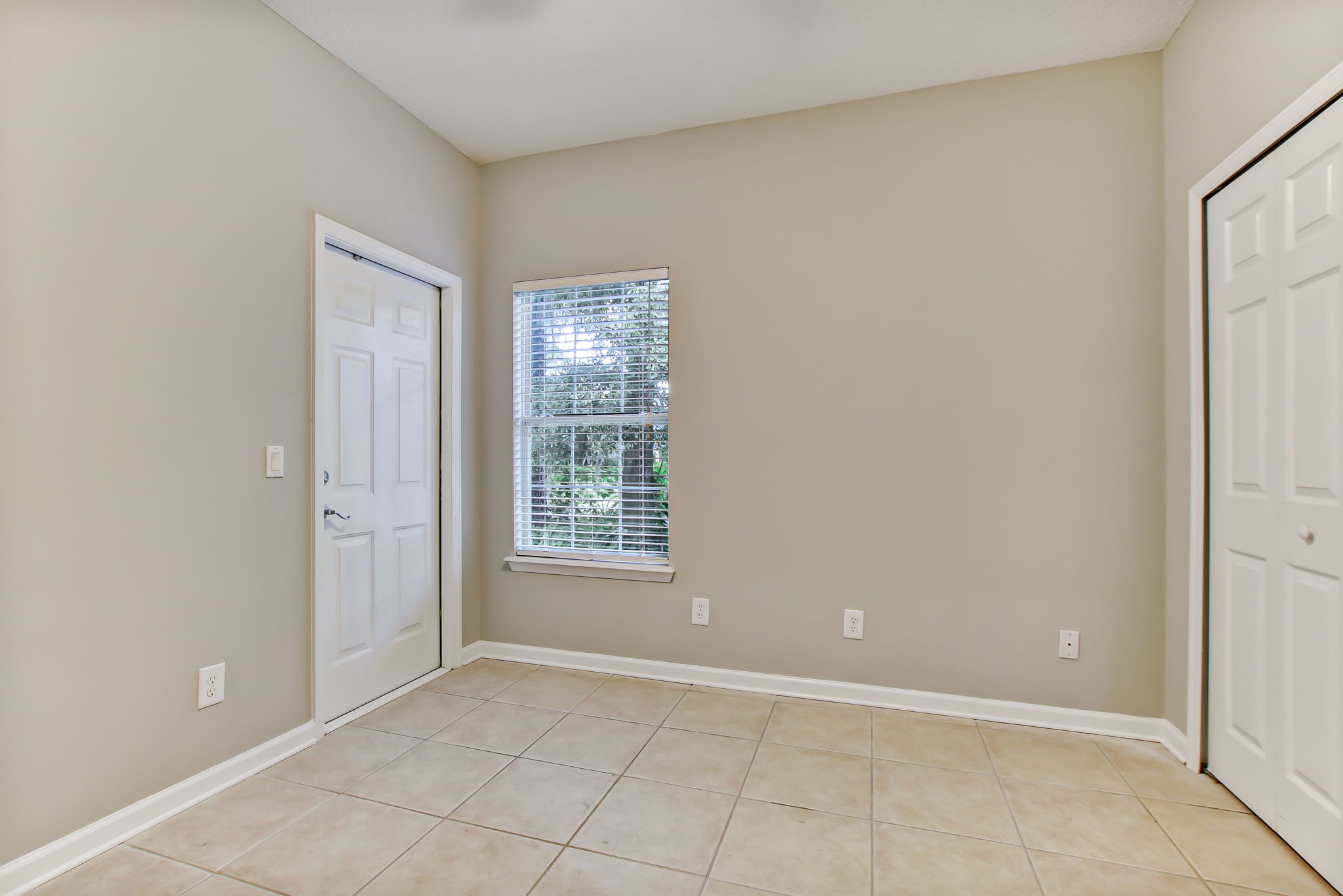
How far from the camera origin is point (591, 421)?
10.5ft

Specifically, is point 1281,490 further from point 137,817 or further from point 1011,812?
point 137,817

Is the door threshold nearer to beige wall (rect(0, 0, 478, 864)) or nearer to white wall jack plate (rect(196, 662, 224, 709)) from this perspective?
beige wall (rect(0, 0, 478, 864))

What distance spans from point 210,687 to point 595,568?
1598 millimetres

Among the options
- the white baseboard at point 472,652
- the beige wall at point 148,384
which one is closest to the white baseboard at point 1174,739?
the white baseboard at point 472,652

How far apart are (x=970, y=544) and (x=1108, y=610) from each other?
0.56 meters

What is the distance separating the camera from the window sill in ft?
9.95

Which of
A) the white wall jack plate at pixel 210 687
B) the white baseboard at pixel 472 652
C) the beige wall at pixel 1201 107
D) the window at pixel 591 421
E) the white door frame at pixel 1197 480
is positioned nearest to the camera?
the beige wall at pixel 1201 107

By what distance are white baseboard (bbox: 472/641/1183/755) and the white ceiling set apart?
2619 millimetres

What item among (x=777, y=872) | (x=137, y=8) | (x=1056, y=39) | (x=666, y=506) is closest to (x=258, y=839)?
(x=777, y=872)

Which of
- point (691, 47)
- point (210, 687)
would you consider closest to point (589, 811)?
point (210, 687)

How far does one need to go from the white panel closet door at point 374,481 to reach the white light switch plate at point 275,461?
0.43ft

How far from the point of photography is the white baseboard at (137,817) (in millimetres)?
1554

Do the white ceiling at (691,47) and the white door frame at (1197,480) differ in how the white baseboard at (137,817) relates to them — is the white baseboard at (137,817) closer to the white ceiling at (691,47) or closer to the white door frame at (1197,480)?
the white ceiling at (691,47)

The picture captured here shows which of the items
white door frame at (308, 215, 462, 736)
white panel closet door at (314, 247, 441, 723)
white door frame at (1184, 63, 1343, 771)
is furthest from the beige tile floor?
white door frame at (308, 215, 462, 736)
